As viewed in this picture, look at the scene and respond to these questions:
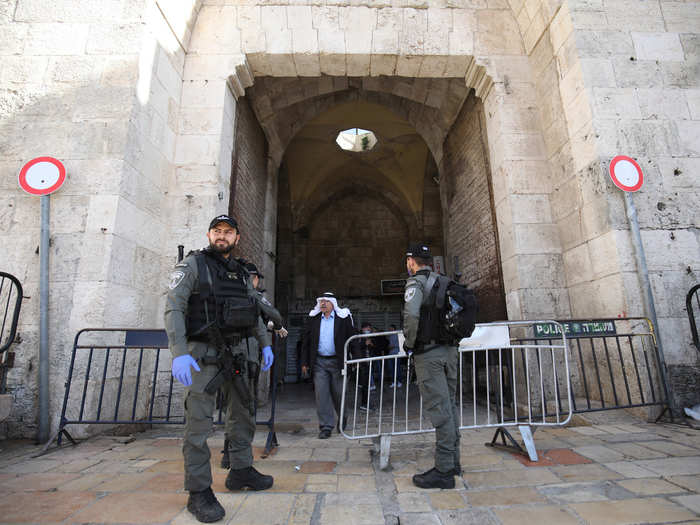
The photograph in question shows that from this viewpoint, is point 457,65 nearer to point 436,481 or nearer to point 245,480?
point 436,481

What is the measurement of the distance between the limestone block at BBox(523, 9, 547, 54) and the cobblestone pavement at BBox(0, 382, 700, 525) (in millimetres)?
5983

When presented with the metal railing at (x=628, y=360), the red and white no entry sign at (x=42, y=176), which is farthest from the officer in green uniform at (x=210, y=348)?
the metal railing at (x=628, y=360)

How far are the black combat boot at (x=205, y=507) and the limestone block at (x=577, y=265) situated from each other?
5.14 metres

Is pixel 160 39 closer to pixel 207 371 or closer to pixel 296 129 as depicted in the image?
pixel 296 129

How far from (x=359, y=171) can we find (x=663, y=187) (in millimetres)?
Result: 11405

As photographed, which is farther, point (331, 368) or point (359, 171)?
point (359, 171)

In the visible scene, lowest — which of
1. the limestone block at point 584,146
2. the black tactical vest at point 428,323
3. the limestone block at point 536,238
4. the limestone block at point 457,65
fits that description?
the black tactical vest at point 428,323

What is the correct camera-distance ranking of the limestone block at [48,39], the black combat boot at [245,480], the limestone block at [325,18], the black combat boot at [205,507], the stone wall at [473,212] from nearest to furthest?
the black combat boot at [205,507] < the black combat boot at [245,480] < the limestone block at [48,39] < the limestone block at [325,18] < the stone wall at [473,212]

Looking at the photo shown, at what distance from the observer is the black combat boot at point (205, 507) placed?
2.15 m

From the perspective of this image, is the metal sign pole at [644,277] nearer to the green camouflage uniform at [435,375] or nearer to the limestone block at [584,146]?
the limestone block at [584,146]

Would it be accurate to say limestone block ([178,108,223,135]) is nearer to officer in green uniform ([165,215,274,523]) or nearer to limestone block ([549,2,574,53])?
officer in green uniform ([165,215,274,523])

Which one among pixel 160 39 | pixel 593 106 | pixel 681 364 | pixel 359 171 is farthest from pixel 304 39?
pixel 359 171

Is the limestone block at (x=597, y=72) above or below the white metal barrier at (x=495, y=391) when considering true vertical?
above

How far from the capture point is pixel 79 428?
405 centimetres
